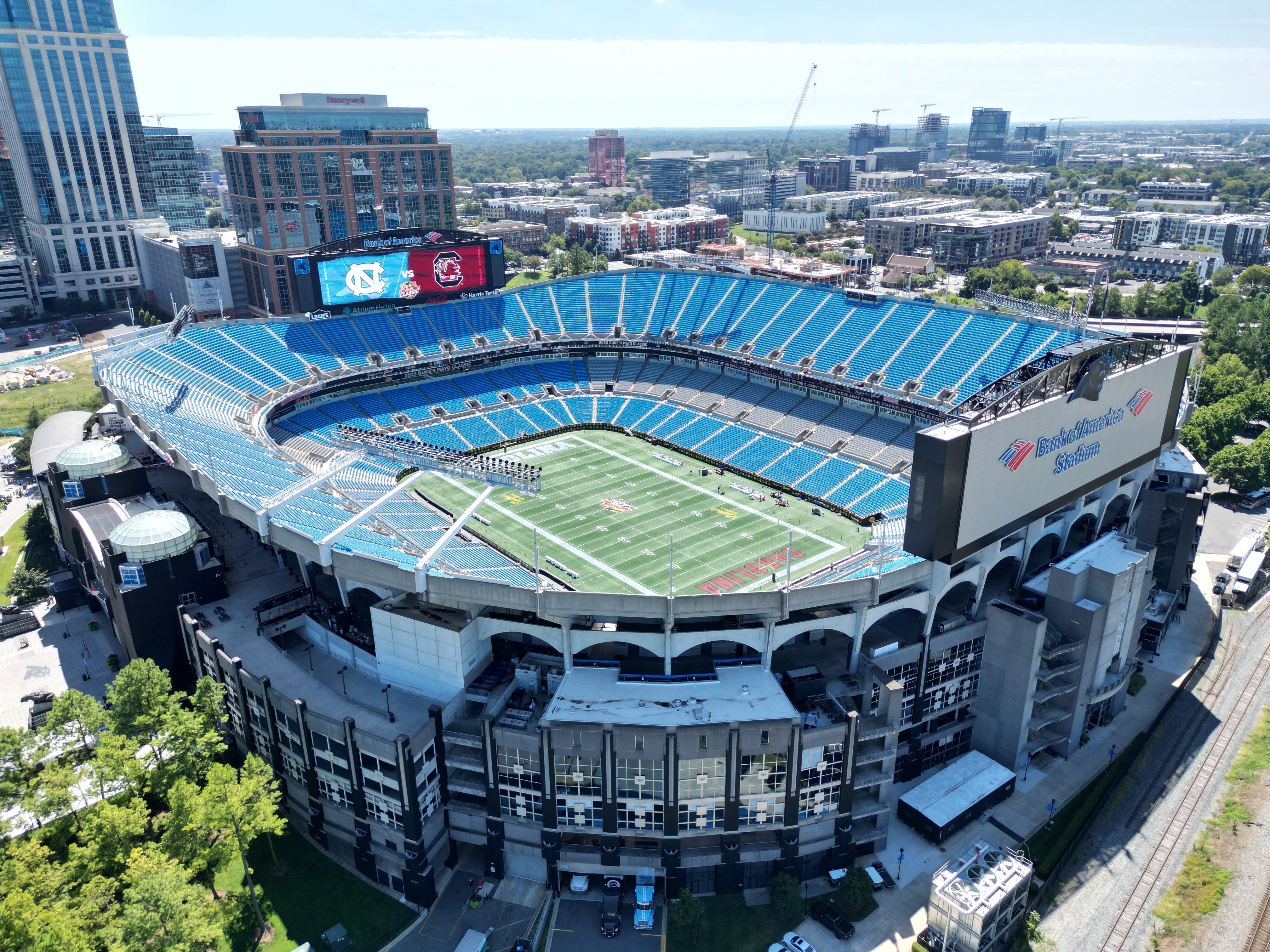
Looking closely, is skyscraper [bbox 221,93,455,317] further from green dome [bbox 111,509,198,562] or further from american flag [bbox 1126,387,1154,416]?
american flag [bbox 1126,387,1154,416]

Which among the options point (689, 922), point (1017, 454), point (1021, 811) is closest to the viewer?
point (689, 922)

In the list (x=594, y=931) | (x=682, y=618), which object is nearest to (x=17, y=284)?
(x=682, y=618)

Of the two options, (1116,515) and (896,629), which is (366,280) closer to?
(896,629)

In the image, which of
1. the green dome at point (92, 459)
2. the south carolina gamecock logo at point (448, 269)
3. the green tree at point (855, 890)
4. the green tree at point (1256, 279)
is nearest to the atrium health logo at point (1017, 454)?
the green tree at point (855, 890)

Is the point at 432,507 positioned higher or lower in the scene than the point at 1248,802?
higher

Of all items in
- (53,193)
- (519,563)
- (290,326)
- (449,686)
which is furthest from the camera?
(53,193)

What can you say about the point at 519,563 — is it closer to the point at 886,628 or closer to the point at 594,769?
the point at 594,769

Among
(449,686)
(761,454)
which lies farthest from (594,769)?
(761,454)

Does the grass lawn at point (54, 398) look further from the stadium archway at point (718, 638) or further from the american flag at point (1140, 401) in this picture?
the american flag at point (1140, 401)
